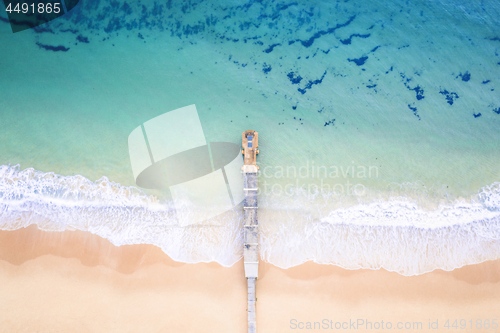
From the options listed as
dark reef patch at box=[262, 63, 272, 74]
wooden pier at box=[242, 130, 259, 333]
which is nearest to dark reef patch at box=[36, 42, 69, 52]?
dark reef patch at box=[262, 63, 272, 74]

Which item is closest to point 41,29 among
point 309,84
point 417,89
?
point 309,84

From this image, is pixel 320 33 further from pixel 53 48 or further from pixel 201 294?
pixel 201 294

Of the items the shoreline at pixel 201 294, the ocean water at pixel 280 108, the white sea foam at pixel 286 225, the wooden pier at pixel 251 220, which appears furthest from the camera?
the ocean water at pixel 280 108

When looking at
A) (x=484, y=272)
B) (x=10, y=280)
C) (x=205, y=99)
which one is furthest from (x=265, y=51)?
(x=10, y=280)

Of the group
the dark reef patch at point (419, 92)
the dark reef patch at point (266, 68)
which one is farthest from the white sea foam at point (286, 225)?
the dark reef patch at point (266, 68)

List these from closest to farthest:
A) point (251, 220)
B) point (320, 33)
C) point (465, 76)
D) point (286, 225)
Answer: point (251, 220)
point (286, 225)
point (465, 76)
point (320, 33)

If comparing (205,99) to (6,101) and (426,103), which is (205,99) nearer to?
(6,101)

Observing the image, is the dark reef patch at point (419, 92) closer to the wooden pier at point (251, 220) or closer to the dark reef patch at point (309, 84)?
the dark reef patch at point (309, 84)

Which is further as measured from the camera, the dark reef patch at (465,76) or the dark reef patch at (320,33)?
the dark reef patch at (320,33)
